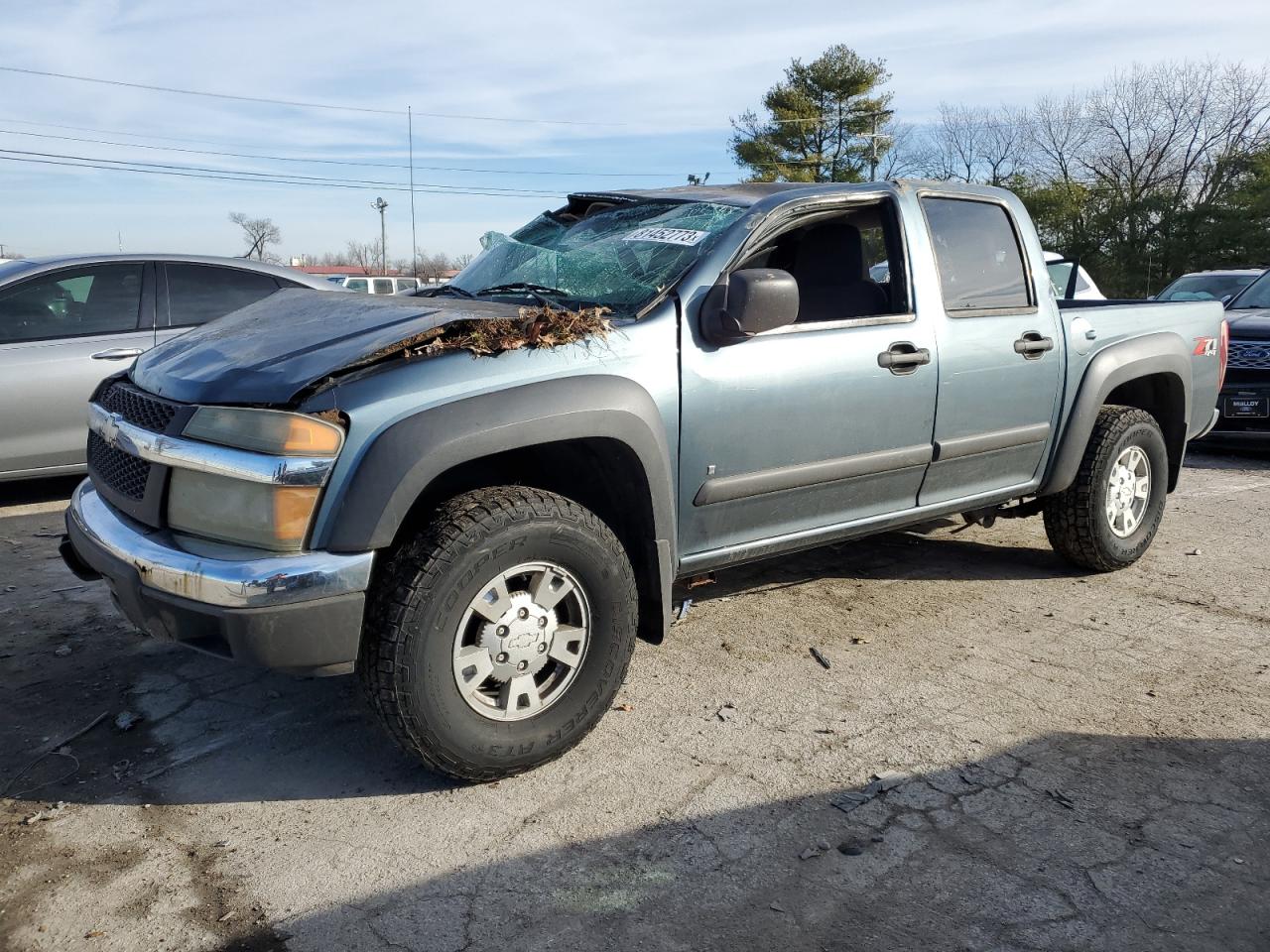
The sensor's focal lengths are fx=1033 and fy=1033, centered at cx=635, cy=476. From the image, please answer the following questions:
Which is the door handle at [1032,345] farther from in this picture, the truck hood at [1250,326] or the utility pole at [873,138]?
the utility pole at [873,138]

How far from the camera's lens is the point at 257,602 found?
101 inches

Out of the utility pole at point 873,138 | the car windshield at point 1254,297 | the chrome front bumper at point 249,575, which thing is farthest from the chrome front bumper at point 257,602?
the utility pole at point 873,138

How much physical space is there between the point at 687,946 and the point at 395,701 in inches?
38.2

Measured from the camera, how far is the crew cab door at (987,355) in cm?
410

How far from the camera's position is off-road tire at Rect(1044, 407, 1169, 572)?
189 inches

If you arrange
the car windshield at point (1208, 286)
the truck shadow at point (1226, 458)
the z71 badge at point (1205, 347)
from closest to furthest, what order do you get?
the z71 badge at point (1205, 347) → the truck shadow at point (1226, 458) → the car windshield at point (1208, 286)

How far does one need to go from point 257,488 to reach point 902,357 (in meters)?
2.35

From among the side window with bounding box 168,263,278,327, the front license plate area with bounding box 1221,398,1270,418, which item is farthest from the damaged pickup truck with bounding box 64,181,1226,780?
the front license plate area with bounding box 1221,398,1270,418

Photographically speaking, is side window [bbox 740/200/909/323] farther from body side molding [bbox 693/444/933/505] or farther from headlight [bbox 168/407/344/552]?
headlight [bbox 168/407/344/552]

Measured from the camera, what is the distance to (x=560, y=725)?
309 cm

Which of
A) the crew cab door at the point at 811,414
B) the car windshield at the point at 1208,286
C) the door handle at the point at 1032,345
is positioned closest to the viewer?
the crew cab door at the point at 811,414

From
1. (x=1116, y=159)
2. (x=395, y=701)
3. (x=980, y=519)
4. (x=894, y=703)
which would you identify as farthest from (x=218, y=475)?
(x=1116, y=159)

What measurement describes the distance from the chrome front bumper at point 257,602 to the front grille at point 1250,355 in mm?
8193

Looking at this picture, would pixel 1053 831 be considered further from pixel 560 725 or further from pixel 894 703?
pixel 560 725
